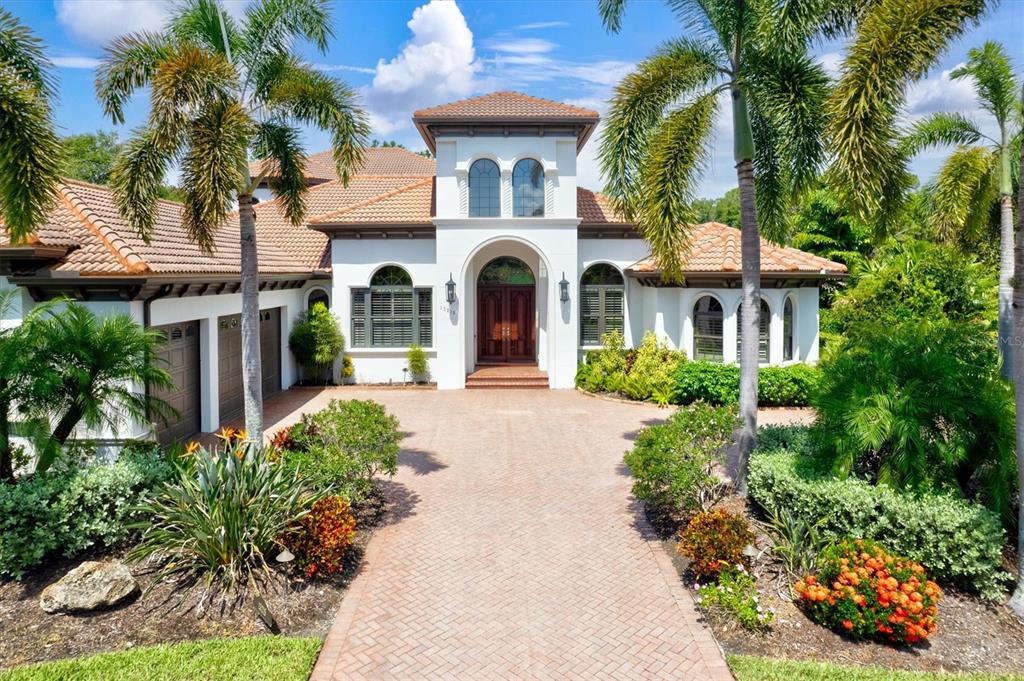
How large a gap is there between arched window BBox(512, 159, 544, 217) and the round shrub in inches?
530

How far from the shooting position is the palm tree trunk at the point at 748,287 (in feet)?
32.9

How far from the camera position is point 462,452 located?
43.8 feet

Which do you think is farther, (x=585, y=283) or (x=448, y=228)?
(x=585, y=283)

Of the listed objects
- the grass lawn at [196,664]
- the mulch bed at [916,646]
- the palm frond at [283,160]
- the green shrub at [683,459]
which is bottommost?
the mulch bed at [916,646]

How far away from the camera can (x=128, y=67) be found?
32.2ft

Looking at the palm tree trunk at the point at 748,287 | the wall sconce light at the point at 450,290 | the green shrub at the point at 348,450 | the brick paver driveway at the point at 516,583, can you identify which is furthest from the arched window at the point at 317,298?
the palm tree trunk at the point at 748,287

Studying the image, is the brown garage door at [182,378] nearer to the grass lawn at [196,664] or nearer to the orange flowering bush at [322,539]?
the orange flowering bush at [322,539]

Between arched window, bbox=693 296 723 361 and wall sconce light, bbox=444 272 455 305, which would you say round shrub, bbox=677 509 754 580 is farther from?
wall sconce light, bbox=444 272 455 305

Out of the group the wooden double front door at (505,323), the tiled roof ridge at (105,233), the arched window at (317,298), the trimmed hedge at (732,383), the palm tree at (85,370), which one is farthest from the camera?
the wooden double front door at (505,323)

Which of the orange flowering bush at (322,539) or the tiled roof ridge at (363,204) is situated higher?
the tiled roof ridge at (363,204)

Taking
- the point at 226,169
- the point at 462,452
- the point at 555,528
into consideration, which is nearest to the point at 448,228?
the point at 462,452

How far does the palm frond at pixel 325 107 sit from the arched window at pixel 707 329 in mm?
11497

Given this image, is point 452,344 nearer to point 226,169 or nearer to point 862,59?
point 226,169

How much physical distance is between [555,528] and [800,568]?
3.34 m
